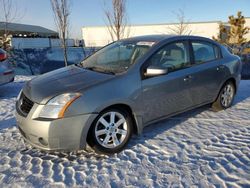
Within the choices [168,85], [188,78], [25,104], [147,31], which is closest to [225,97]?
[188,78]

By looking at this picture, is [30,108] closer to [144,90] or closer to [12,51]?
[144,90]

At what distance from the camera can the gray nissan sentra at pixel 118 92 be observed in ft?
9.71

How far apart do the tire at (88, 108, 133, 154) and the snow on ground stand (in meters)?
0.12

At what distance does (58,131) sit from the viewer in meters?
2.91

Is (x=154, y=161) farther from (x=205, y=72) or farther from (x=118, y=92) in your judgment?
(x=205, y=72)

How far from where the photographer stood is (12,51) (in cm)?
1157

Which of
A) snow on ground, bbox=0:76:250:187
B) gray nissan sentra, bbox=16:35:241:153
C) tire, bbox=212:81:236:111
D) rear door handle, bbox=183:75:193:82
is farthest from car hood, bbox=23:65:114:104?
tire, bbox=212:81:236:111

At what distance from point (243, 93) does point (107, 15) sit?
25.5 ft

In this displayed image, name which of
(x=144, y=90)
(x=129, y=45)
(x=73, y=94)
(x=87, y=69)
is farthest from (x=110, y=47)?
(x=73, y=94)

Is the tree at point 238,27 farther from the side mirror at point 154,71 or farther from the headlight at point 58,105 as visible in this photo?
the headlight at point 58,105

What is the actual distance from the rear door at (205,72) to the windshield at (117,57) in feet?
3.16

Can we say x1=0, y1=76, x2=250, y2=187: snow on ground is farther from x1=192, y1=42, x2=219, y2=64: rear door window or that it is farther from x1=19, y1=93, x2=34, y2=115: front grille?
x1=192, y1=42, x2=219, y2=64: rear door window

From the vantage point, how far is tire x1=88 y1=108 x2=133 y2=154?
318 cm

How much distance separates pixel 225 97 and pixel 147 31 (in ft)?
120
